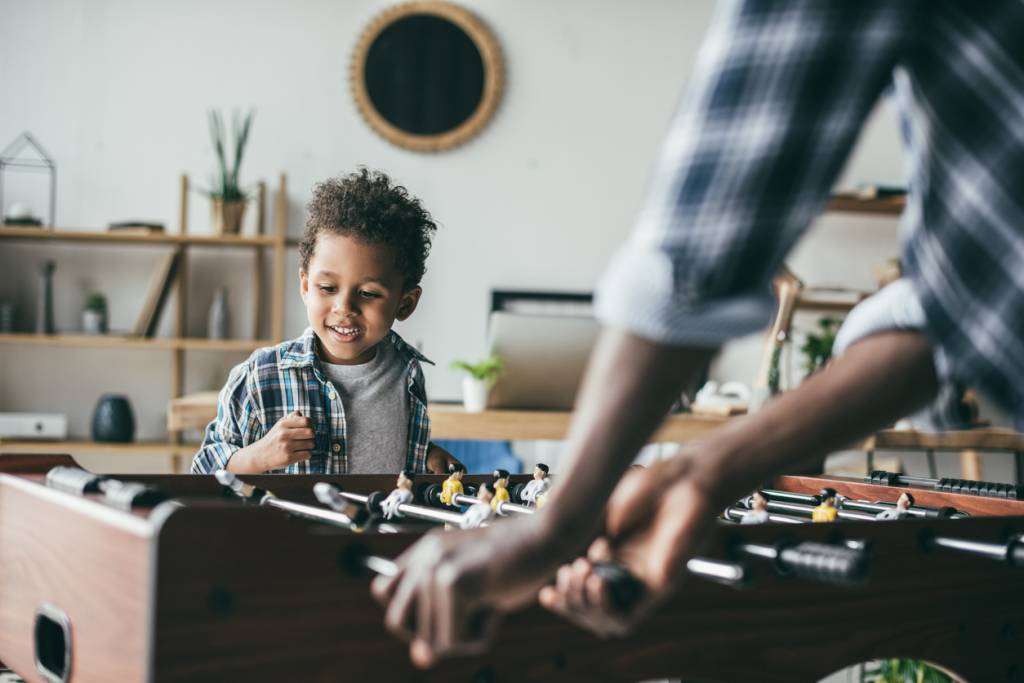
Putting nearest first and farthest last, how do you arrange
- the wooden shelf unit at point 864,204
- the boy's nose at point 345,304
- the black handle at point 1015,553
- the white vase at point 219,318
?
1. the black handle at point 1015,553
2. the boy's nose at point 345,304
3. the white vase at point 219,318
4. the wooden shelf unit at point 864,204

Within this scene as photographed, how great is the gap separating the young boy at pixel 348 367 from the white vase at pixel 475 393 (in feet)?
3.74

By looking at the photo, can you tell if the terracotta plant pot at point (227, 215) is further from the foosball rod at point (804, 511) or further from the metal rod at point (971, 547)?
the metal rod at point (971, 547)

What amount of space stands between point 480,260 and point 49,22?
205 centimetres

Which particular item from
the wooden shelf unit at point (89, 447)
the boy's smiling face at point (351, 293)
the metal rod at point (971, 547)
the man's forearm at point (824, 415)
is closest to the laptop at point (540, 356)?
the boy's smiling face at point (351, 293)

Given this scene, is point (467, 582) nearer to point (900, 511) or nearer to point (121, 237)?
point (900, 511)

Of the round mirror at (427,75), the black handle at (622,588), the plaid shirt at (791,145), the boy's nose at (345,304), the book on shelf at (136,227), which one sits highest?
the round mirror at (427,75)

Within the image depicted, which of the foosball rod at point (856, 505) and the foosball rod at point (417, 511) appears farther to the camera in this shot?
the foosball rod at point (856, 505)

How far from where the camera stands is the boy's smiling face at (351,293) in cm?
173

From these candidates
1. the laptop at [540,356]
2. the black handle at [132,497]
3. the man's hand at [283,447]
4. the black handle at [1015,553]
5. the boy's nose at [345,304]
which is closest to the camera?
the black handle at [132,497]

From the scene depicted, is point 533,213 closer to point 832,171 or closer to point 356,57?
point 356,57

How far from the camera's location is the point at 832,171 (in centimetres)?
51

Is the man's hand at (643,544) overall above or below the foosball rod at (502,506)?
above

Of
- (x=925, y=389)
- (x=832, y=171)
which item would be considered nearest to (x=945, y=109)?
(x=832, y=171)

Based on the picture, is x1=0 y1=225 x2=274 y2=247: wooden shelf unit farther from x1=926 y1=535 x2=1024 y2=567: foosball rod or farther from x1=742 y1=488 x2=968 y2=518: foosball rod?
x1=926 y1=535 x2=1024 y2=567: foosball rod
